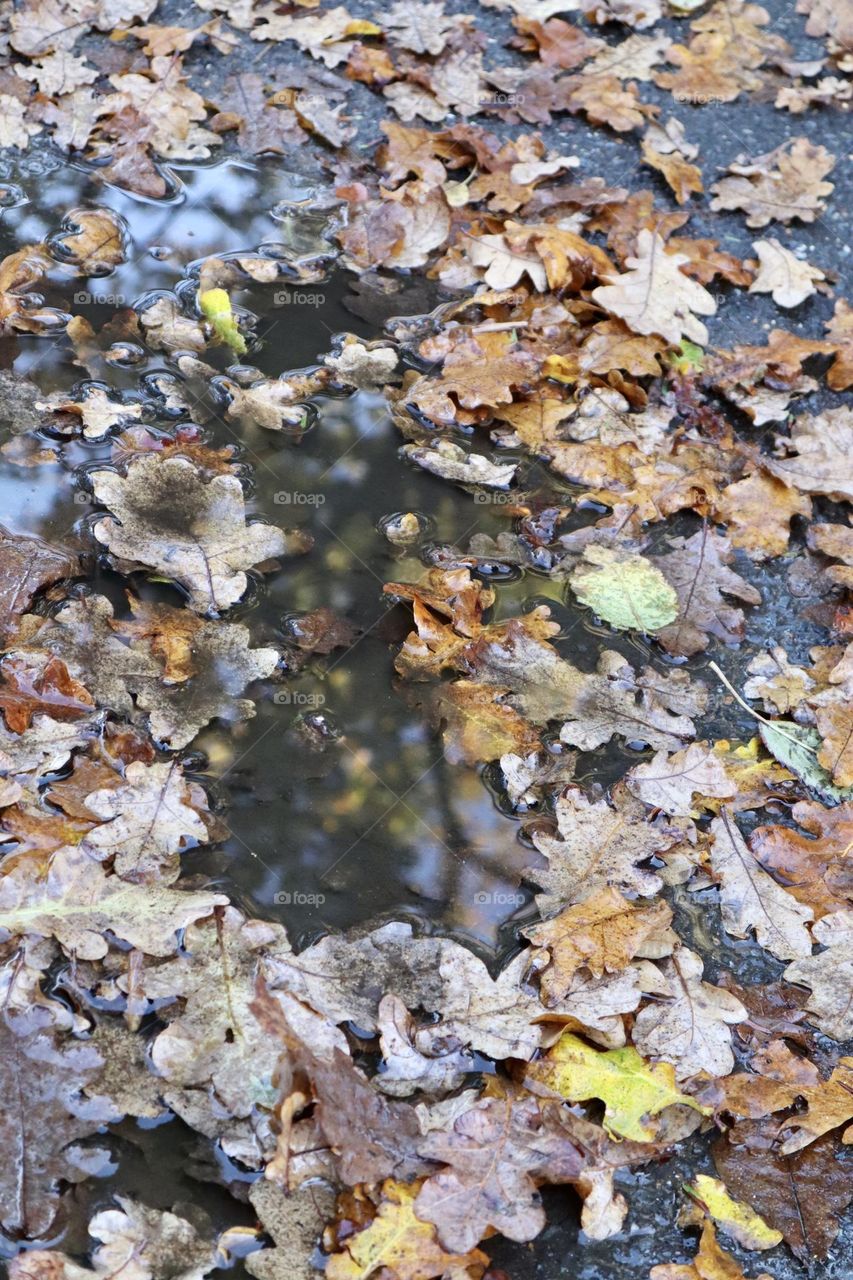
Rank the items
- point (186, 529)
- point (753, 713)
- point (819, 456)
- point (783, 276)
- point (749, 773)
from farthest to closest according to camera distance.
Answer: point (783, 276) → point (819, 456) → point (186, 529) → point (753, 713) → point (749, 773)

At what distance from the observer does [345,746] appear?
2572 mm

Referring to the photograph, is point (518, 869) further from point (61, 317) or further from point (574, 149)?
point (574, 149)

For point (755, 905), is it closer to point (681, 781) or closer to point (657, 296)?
point (681, 781)

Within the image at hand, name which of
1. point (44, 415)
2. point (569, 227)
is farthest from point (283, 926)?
point (569, 227)

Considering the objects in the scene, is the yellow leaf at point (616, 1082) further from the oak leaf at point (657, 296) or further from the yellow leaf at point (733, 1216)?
the oak leaf at point (657, 296)

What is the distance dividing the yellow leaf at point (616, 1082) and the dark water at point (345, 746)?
0.10m

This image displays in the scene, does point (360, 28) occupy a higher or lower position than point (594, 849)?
higher

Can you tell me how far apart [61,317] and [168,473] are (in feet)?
2.71

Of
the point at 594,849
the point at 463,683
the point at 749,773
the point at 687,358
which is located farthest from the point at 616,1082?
the point at 687,358

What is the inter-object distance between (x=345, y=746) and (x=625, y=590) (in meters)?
0.94

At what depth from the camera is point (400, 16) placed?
4.60 m

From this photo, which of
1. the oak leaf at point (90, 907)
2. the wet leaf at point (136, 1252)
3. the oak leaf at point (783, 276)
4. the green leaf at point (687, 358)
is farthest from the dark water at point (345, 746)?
the oak leaf at point (783, 276)

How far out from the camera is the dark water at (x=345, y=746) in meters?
2.00

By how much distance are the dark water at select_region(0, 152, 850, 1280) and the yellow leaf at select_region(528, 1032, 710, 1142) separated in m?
0.10
